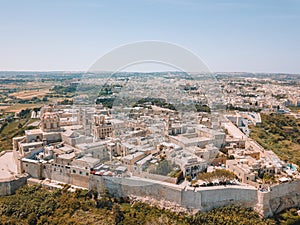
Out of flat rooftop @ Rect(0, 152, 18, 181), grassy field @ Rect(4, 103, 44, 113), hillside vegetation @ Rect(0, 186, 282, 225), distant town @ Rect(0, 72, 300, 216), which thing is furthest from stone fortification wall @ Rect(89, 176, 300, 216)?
grassy field @ Rect(4, 103, 44, 113)

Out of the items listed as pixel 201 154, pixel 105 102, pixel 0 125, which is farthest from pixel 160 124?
pixel 0 125

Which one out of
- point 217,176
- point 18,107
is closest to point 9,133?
point 18,107

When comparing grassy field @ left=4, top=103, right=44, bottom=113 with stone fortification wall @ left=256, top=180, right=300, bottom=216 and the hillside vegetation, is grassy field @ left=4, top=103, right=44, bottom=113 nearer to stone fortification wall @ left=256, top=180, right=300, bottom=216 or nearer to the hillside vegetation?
the hillside vegetation

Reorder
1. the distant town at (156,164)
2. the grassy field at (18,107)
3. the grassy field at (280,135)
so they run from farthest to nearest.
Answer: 1. the grassy field at (18,107)
2. the grassy field at (280,135)
3. the distant town at (156,164)

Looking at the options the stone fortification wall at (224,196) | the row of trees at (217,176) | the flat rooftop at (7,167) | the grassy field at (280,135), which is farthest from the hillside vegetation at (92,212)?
the grassy field at (280,135)

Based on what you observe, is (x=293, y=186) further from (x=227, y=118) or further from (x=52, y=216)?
(x=227, y=118)

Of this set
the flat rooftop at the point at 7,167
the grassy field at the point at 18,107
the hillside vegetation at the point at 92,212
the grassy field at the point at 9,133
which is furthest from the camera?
the grassy field at the point at 18,107

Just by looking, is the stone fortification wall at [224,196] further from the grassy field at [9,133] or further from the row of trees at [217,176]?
the grassy field at [9,133]

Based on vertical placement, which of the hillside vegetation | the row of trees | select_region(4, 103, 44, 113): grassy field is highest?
the row of trees
